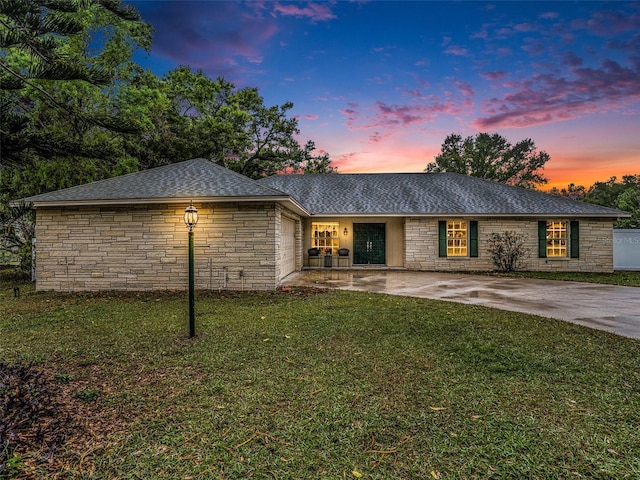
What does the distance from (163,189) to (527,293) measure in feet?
33.6

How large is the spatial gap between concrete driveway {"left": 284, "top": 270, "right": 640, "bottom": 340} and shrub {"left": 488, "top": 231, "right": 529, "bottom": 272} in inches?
70.7

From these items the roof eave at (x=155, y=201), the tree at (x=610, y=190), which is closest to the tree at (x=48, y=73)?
the roof eave at (x=155, y=201)

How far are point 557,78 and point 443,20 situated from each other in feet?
16.3

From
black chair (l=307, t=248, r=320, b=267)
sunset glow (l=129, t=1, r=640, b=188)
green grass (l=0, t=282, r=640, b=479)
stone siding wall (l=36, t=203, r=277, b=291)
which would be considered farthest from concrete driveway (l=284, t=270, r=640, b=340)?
sunset glow (l=129, t=1, r=640, b=188)

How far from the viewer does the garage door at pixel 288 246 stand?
10.6 metres

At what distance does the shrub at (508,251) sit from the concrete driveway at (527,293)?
1.80 metres

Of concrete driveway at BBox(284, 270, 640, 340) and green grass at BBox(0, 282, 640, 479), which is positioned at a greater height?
concrete driveway at BBox(284, 270, 640, 340)

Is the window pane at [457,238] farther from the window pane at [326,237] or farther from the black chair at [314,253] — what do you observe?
the black chair at [314,253]

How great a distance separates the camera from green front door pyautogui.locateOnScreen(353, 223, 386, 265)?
14.7 meters

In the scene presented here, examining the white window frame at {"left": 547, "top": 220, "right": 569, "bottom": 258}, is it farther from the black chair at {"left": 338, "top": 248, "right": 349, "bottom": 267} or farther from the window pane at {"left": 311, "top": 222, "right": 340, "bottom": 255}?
the window pane at {"left": 311, "top": 222, "right": 340, "bottom": 255}

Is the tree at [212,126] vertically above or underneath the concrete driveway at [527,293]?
above

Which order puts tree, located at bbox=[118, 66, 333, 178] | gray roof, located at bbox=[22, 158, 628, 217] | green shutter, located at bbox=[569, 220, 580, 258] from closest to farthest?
gray roof, located at bbox=[22, 158, 628, 217] → green shutter, located at bbox=[569, 220, 580, 258] → tree, located at bbox=[118, 66, 333, 178]

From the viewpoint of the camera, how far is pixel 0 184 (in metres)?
11.0

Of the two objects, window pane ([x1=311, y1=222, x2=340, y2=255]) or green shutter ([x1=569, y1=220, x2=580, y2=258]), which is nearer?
green shutter ([x1=569, y1=220, x2=580, y2=258])
